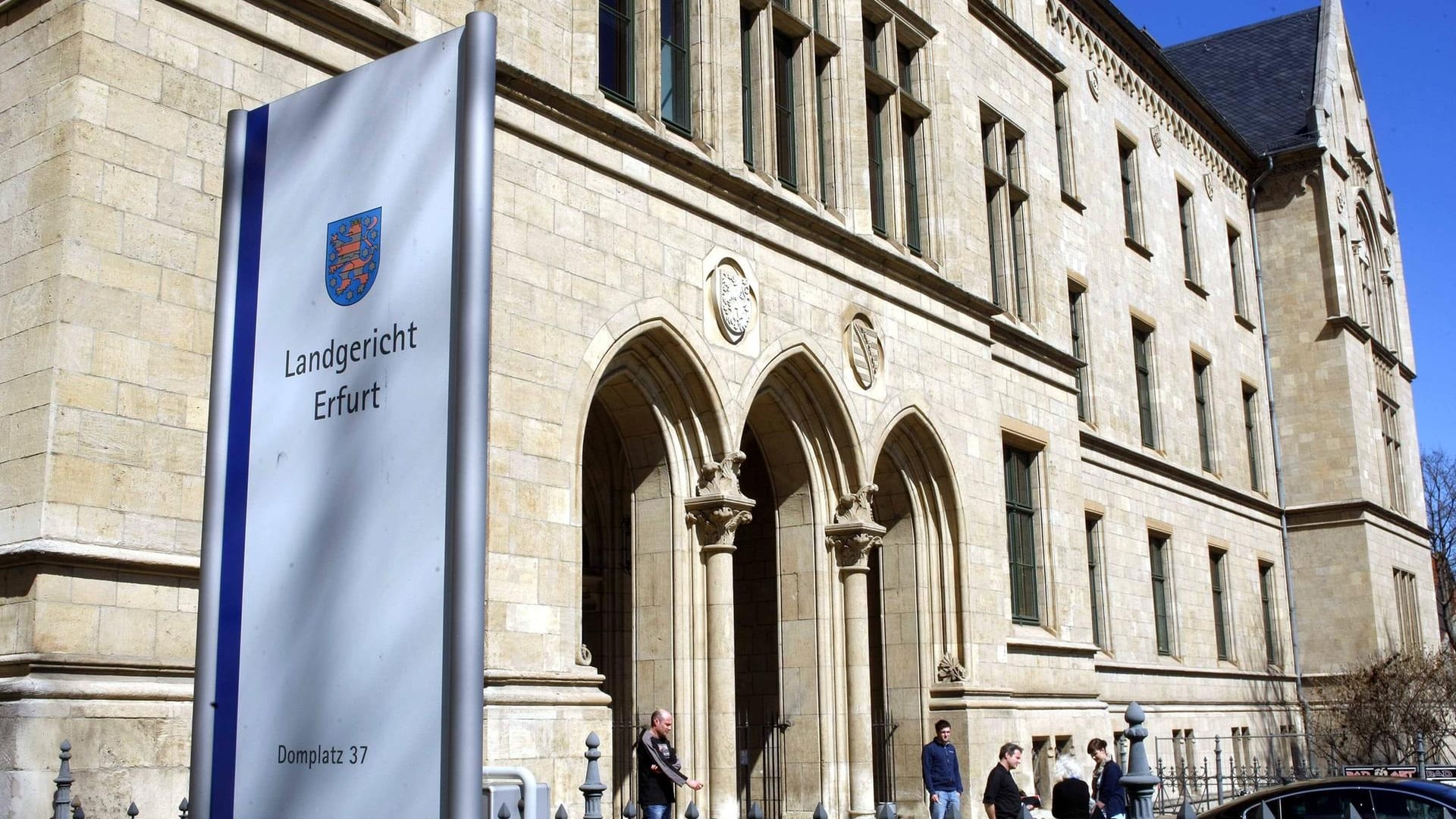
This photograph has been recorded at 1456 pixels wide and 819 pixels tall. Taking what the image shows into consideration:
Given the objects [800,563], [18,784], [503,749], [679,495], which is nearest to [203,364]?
[18,784]

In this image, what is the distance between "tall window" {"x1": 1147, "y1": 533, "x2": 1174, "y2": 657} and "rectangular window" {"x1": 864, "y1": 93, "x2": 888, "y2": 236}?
11.9 metres

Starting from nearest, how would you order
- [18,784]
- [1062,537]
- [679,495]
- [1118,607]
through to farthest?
[18,784] < [679,495] < [1062,537] < [1118,607]

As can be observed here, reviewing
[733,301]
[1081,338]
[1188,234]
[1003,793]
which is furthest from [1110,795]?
[1188,234]

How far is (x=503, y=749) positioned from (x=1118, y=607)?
16.8 metres

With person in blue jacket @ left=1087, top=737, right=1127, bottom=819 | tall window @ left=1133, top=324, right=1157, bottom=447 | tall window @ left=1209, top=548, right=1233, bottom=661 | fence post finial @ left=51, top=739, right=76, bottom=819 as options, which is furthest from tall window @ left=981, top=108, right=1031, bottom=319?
fence post finial @ left=51, top=739, right=76, bottom=819

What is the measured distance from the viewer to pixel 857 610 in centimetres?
1669

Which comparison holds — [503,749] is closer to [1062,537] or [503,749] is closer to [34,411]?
[34,411]

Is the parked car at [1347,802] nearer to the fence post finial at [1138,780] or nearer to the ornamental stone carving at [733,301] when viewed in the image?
the fence post finial at [1138,780]

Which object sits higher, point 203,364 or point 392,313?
point 203,364

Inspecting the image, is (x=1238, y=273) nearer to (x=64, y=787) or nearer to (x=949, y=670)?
(x=949, y=670)

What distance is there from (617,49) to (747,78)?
2.32 meters

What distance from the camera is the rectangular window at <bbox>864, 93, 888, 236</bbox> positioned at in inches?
731

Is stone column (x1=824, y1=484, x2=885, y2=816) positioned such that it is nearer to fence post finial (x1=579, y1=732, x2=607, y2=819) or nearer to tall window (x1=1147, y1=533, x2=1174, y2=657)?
fence post finial (x1=579, y1=732, x2=607, y2=819)

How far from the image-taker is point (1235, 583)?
31281 mm
